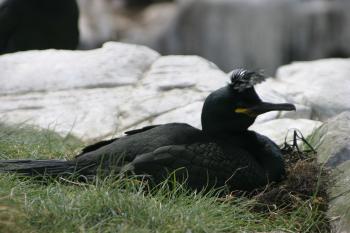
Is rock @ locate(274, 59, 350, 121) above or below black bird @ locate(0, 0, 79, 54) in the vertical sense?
below

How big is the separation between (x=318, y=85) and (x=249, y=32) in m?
5.93

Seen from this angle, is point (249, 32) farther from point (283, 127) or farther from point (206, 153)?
point (206, 153)

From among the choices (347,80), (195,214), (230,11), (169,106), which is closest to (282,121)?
(169,106)

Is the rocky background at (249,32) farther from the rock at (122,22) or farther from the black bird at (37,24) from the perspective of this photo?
the black bird at (37,24)

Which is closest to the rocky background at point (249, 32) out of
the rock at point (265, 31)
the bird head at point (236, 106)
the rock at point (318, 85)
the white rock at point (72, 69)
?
the rock at point (265, 31)

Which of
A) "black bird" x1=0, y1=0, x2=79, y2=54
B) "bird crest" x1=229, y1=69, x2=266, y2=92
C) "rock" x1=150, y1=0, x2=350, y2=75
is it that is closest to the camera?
"bird crest" x1=229, y1=69, x2=266, y2=92

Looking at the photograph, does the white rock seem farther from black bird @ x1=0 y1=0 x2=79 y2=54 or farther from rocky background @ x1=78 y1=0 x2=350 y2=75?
rocky background @ x1=78 y1=0 x2=350 y2=75

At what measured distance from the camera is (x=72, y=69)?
8477mm

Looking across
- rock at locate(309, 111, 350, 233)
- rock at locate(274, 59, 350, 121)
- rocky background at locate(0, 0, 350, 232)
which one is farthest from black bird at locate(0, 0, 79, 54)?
rock at locate(309, 111, 350, 233)

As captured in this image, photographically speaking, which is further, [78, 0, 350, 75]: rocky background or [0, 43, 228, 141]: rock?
[78, 0, 350, 75]: rocky background

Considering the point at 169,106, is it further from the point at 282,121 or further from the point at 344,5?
the point at 344,5

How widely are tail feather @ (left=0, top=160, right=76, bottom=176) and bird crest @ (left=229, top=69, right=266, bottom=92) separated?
1.08 m

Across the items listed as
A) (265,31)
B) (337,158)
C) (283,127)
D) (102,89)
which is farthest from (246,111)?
(265,31)

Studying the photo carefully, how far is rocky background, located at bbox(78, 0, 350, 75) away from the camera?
47.2ft
